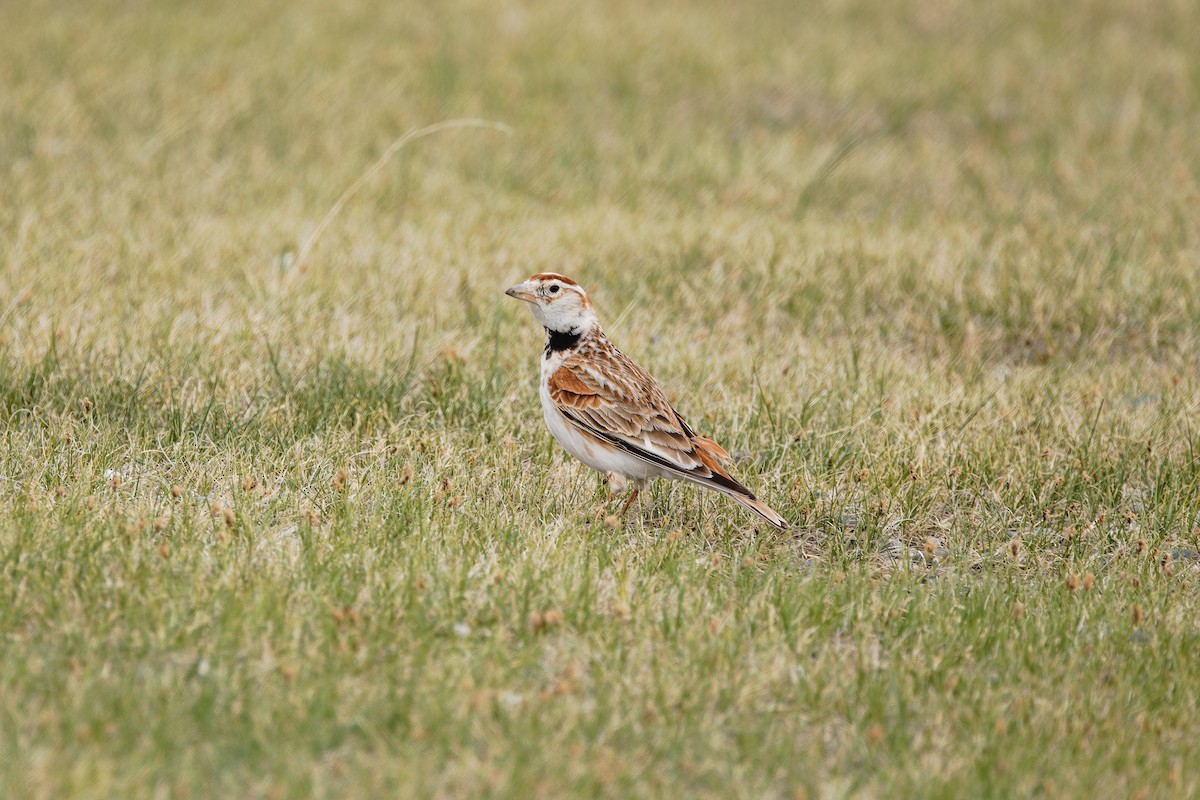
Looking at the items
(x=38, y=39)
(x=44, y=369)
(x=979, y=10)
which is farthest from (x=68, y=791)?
(x=979, y=10)

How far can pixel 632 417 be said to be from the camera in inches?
243

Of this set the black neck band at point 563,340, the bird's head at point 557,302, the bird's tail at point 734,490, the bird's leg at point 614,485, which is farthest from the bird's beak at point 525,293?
the bird's tail at point 734,490

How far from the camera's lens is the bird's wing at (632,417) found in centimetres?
598

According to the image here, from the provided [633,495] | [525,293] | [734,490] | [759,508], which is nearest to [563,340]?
[525,293]

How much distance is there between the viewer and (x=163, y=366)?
23.9ft

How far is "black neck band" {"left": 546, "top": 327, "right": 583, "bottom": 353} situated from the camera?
22.0ft

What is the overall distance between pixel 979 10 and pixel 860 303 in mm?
10004

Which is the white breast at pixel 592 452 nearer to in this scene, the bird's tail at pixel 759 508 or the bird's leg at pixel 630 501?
the bird's leg at pixel 630 501

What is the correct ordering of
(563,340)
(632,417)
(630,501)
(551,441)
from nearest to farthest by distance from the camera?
(632,417) → (630,501) → (563,340) → (551,441)

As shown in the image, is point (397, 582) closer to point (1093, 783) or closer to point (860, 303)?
point (1093, 783)

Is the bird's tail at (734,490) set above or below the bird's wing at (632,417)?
below

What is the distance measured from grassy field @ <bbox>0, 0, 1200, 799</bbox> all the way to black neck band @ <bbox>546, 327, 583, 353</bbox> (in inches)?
21.1

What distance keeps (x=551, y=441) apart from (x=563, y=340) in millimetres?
587

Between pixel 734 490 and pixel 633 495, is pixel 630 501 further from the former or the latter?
pixel 734 490
